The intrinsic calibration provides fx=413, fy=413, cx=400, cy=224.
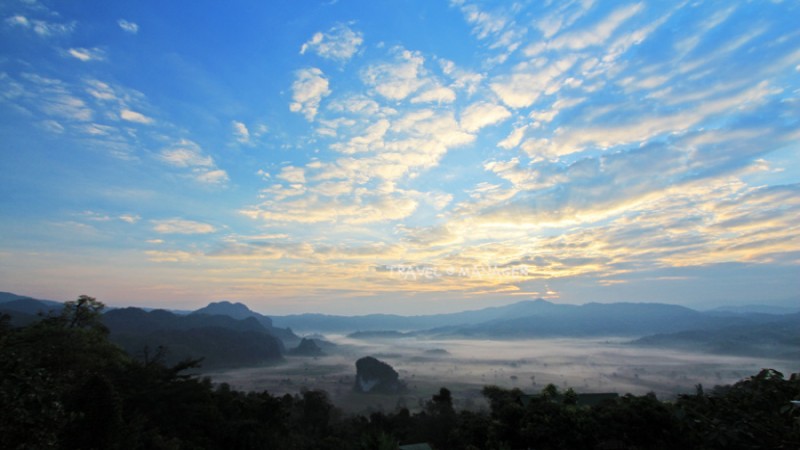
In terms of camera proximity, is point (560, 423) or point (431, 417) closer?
point (560, 423)

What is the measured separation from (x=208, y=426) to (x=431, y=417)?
3853 centimetres

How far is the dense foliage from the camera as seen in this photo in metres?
14.9

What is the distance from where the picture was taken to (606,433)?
30.3 m

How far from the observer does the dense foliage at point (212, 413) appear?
14875 mm

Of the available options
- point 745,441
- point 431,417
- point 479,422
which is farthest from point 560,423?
point 431,417

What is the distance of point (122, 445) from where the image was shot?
25.2 meters

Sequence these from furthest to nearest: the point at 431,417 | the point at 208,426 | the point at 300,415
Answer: the point at 300,415 < the point at 431,417 < the point at 208,426

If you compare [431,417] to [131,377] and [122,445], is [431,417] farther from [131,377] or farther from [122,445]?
[122,445]

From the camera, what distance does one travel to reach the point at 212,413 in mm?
43625

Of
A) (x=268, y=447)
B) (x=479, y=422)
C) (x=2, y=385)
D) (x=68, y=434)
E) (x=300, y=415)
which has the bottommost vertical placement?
(x=300, y=415)

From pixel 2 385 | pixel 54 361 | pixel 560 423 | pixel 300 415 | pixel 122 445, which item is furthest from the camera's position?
pixel 300 415

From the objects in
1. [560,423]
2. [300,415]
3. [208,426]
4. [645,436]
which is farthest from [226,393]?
[645,436]

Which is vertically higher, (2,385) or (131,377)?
(2,385)

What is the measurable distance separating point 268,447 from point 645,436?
116 ft
